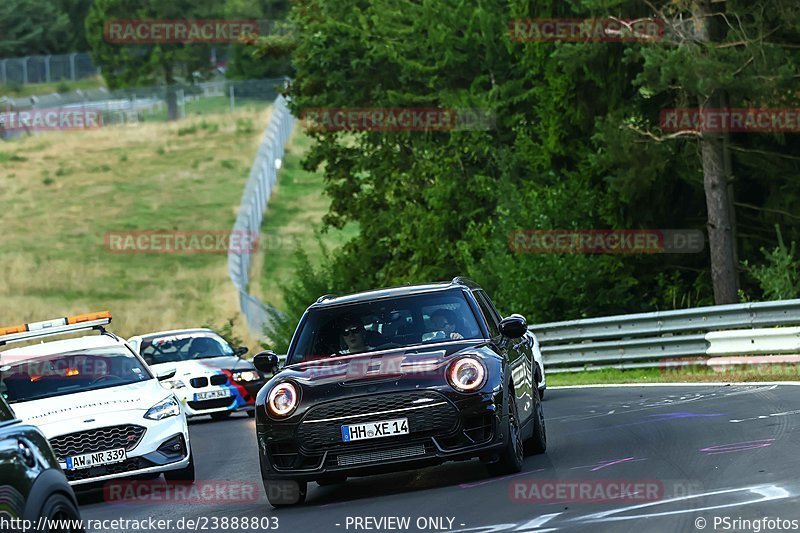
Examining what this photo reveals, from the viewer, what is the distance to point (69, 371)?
1623cm

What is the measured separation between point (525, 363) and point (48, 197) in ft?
228

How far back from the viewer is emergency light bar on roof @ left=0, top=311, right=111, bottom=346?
15914 mm

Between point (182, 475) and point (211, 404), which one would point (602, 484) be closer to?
point (182, 475)

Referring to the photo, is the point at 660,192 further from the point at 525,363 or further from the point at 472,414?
the point at 472,414

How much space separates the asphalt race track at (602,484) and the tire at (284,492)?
141 mm

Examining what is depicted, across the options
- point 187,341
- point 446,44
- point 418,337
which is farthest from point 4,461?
point 446,44

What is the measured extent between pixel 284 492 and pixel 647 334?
50.5 ft

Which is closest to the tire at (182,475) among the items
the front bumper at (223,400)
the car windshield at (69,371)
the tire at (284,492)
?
the car windshield at (69,371)

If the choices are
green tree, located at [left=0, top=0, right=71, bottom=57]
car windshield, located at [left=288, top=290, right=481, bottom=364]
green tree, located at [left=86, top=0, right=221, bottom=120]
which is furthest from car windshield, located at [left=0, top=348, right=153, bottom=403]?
green tree, located at [left=0, top=0, right=71, bottom=57]

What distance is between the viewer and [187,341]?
2866 cm

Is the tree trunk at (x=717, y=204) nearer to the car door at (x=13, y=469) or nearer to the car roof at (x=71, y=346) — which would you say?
the car roof at (x=71, y=346)

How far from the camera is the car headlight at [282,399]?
12.1 m

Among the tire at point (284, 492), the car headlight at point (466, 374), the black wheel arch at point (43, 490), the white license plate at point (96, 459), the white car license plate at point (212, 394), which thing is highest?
the black wheel arch at point (43, 490)

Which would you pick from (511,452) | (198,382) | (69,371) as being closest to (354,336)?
(511,452)
